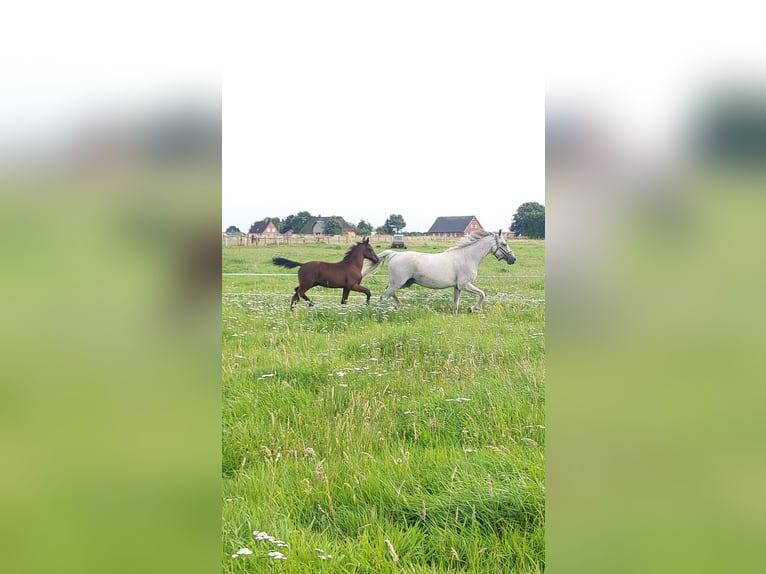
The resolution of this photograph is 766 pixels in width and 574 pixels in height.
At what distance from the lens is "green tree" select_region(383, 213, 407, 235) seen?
7716 mm

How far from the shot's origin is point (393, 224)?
7953 millimetres

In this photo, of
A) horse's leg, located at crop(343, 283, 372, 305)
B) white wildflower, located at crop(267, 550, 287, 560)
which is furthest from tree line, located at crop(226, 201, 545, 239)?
white wildflower, located at crop(267, 550, 287, 560)

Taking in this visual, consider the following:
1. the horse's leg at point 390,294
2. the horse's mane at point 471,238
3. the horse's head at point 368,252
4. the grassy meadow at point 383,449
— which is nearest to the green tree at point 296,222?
the horse's head at point 368,252

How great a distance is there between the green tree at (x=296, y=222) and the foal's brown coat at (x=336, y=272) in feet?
1.78

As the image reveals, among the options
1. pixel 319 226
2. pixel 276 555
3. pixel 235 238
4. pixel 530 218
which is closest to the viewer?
pixel 276 555

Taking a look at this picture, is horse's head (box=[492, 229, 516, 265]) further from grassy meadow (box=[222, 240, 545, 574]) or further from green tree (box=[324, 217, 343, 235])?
green tree (box=[324, 217, 343, 235])

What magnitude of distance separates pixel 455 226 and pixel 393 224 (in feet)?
2.92

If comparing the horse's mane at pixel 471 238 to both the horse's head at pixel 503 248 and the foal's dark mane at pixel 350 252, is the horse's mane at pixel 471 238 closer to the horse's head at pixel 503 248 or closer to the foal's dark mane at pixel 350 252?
the horse's head at pixel 503 248

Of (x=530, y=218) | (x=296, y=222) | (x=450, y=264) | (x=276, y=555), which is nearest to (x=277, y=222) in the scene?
(x=296, y=222)

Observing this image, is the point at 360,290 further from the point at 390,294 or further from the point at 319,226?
the point at 319,226

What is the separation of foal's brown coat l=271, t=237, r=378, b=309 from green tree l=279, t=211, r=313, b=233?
54 centimetres
